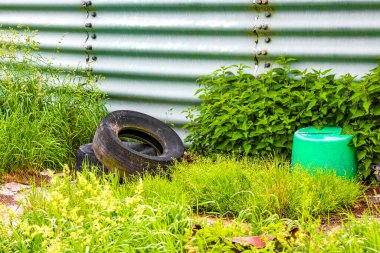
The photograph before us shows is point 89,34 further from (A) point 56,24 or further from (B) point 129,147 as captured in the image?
(B) point 129,147

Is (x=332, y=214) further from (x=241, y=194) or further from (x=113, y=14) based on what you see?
(x=113, y=14)

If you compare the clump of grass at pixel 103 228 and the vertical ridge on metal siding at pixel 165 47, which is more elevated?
the vertical ridge on metal siding at pixel 165 47

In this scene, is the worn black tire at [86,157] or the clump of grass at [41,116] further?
the clump of grass at [41,116]

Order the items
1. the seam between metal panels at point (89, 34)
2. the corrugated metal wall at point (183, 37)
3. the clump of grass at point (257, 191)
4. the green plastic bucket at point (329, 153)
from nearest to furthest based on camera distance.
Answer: the clump of grass at point (257, 191) → the green plastic bucket at point (329, 153) → the corrugated metal wall at point (183, 37) → the seam between metal panels at point (89, 34)

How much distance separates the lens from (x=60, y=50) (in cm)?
873

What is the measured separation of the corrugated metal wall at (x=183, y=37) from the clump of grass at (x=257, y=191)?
159 centimetres

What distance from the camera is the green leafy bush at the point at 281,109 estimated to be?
5.93m

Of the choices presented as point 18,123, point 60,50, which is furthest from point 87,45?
point 18,123

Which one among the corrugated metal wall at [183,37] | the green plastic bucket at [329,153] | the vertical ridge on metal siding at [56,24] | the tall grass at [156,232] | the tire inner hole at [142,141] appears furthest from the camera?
the vertical ridge on metal siding at [56,24]

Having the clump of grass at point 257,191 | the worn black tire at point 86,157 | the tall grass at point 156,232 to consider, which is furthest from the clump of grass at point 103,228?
the worn black tire at point 86,157

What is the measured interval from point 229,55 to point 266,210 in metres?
2.97

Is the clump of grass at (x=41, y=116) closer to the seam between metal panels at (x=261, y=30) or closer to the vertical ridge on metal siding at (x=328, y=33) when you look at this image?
the seam between metal panels at (x=261, y=30)

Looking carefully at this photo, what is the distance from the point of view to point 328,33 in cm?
650

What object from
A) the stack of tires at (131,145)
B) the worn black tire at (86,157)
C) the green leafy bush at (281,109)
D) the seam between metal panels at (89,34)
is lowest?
the worn black tire at (86,157)
